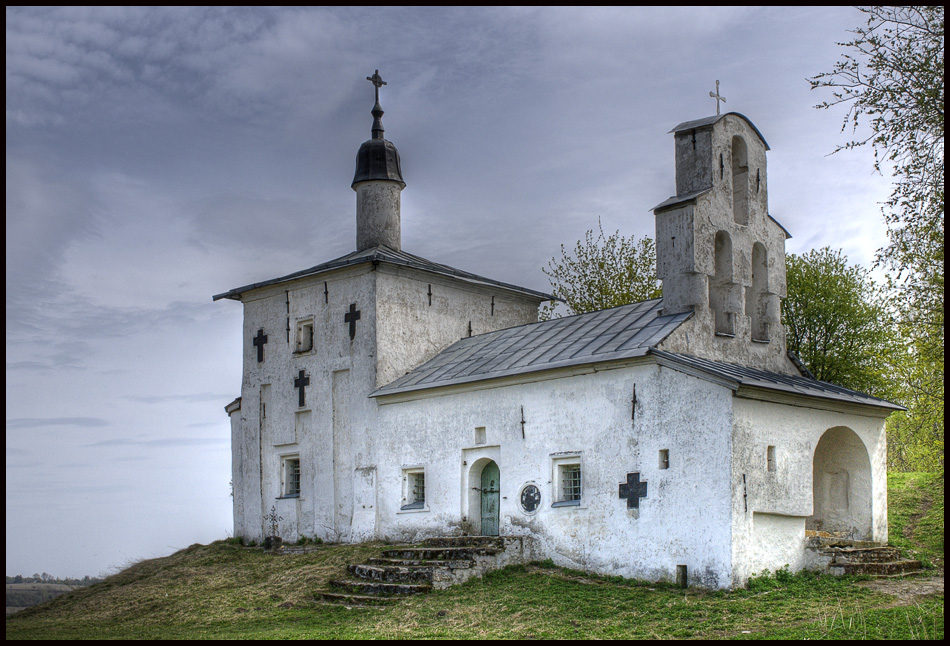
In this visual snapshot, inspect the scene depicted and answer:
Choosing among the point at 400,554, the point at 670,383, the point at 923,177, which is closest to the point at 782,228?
the point at 670,383

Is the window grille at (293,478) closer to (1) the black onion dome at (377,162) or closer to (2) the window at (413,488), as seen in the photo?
(2) the window at (413,488)

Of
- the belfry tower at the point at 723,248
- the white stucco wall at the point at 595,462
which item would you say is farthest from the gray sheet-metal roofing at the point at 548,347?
the belfry tower at the point at 723,248

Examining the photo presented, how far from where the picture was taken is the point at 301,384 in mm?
21219

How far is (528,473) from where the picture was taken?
1661cm

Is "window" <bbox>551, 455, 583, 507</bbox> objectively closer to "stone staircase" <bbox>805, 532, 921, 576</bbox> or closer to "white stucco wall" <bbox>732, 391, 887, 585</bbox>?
"white stucco wall" <bbox>732, 391, 887, 585</bbox>

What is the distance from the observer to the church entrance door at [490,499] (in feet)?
57.8

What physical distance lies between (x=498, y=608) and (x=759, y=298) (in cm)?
812

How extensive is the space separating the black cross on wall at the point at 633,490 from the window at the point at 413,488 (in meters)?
5.04

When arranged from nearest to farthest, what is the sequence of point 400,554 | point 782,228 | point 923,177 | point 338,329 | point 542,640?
point 542,640 < point 923,177 < point 400,554 < point 782,228 < point 338,329

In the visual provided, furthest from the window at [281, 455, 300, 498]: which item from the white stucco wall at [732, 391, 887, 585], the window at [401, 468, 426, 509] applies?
the white stucco wall at [732, 391, 887, 585]

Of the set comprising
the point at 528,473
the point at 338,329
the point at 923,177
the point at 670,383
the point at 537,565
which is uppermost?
the point at 923,177

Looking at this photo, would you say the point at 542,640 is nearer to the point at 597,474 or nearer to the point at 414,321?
the point at 597,474

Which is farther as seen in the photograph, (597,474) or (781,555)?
(597,474)

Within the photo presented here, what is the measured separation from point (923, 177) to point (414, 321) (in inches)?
463
